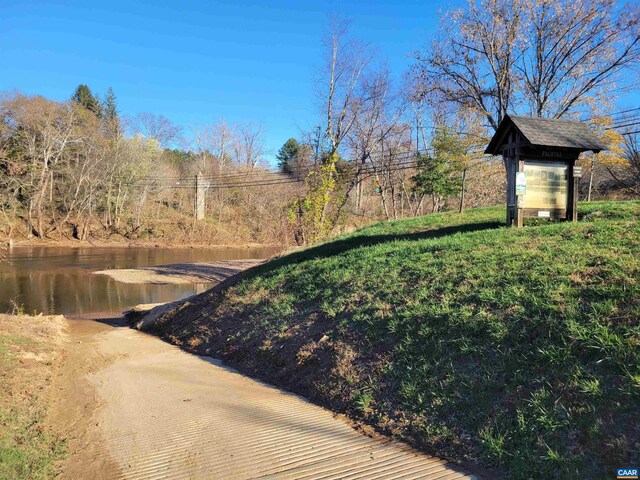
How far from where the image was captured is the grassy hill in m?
3.90

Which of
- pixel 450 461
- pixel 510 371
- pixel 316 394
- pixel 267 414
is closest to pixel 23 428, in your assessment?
pixel 267 414

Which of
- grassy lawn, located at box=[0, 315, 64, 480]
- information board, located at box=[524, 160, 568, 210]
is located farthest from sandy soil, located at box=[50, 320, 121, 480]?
information board, located at box=[524, 160, 568, 210]

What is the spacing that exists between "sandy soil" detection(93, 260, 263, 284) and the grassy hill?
21.8 m

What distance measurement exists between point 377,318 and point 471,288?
145 centimetres

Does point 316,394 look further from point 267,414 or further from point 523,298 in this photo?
point 523,298

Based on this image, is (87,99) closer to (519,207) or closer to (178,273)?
(178,273)

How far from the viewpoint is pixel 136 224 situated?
5838 cm

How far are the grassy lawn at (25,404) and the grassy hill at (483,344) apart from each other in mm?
3070

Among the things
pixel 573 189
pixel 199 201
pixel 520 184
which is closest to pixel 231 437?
pixel 520 184

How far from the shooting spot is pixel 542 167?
34.7 ft

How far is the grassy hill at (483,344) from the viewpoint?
3900 millimetres

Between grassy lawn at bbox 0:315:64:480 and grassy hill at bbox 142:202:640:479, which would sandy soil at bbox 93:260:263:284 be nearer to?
grassy lawn at bbox 0:315:64:480

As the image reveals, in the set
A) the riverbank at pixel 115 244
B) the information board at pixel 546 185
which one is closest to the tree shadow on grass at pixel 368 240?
the information board at pixel 546 185

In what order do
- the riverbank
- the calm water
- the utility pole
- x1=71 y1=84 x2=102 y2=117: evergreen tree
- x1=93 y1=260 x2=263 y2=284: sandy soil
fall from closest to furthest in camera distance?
1. the calm water
2. x1=93 y1=260 x2=263 y2=284: sandy soil
3. the riverbank
4. the utility pole
5. x1=71 y1=84 x2=102 y2=117: evergreen tree
